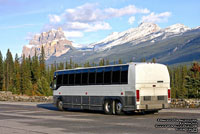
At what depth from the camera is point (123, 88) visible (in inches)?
886

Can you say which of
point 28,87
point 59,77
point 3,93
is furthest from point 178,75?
point 59,77

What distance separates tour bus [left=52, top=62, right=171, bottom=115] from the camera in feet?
71.5

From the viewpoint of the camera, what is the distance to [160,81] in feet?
74.6

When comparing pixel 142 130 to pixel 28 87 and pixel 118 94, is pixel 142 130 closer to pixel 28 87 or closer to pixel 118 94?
pixel 118 94

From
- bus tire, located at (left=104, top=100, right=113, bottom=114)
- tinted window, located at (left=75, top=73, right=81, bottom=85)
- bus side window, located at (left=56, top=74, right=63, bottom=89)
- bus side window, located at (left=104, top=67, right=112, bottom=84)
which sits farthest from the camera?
bus side window, located at (left=56, top=74, right=63, bottom=89)

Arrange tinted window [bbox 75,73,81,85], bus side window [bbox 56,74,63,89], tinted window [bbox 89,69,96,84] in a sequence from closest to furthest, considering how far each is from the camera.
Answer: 1. tinted window [bbox 89,69,96,84]
2. tinted window [bbox 75,73,81,85]
3. bus side window [bbox 56,74,63,89]

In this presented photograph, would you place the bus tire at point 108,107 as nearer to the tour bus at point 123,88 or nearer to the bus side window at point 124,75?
the tour bus at point 123,88

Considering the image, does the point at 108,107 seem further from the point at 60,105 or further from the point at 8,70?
the point at 8,70

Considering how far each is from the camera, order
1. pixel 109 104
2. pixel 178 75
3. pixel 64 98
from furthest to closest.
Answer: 1. pixel 178 75
2. pixel 64 98
3. pixel 109 104

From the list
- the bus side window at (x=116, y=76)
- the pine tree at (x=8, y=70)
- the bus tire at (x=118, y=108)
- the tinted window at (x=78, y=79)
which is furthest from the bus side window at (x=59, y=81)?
the pine tree at (x=8, y=70)

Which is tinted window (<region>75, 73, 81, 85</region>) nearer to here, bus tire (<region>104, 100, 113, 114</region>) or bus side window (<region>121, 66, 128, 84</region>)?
bus tire (<region>104, 100, 113, 114</region>)

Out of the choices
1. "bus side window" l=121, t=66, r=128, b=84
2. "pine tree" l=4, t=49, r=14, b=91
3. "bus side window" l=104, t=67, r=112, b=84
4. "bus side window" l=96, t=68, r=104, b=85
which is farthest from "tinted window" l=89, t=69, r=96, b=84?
"pine tree" l=4, t=49, r=14, b=91

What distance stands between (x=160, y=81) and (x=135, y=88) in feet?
6.70

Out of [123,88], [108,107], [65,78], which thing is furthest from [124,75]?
[65,78]
